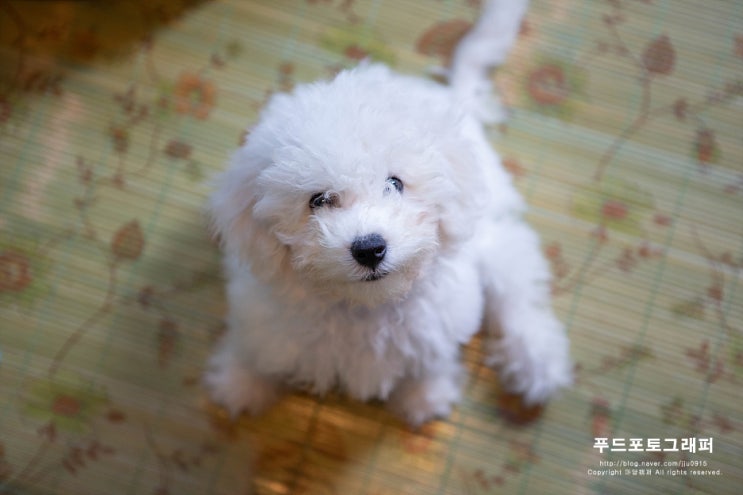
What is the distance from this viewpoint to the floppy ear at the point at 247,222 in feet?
3.62

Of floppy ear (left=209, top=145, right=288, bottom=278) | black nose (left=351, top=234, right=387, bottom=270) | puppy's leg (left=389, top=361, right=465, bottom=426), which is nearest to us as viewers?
black nose (left=351, top=234, right=387, bottom=270)

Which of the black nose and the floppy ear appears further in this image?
the floppy ear

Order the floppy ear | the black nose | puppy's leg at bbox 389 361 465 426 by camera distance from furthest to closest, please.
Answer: puppy's leg at bbox 389 361 465 426
the floppy ear
the black nose

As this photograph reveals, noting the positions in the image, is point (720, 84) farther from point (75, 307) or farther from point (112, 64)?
point (75, 307)

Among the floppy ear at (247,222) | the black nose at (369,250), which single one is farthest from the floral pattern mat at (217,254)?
the black nose at (369,250)

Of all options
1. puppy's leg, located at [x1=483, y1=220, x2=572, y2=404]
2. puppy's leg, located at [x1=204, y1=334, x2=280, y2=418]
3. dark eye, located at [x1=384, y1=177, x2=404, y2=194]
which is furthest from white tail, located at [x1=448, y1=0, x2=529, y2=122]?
puppy's leg, located at [x1=204, y1=334, x2=280, y2=418]

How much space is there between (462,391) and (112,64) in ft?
4.45

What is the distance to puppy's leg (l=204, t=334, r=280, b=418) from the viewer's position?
1.54 m

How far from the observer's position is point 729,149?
1.70 meters

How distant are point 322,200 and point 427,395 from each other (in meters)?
0.67

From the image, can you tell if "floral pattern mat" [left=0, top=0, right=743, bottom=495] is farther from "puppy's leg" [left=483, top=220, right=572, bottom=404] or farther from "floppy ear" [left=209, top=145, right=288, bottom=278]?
"floppy ear" [left=209, top=145, right=288, bottom=278]

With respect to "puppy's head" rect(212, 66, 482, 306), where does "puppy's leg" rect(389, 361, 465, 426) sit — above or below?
below

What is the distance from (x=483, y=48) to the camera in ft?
5.31

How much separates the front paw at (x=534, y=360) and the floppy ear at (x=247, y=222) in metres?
0.71
